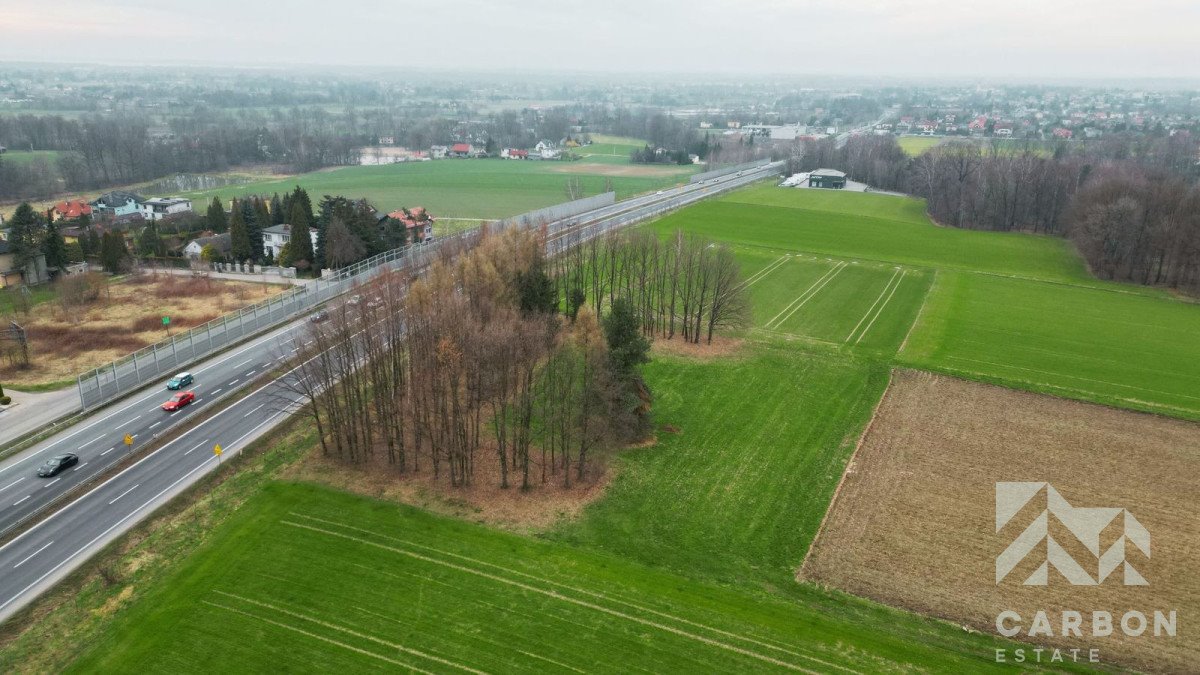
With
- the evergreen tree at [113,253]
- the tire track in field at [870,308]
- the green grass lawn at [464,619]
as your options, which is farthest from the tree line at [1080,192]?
the evergreen tree at [113,253]

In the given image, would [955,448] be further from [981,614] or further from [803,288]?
[803,288]

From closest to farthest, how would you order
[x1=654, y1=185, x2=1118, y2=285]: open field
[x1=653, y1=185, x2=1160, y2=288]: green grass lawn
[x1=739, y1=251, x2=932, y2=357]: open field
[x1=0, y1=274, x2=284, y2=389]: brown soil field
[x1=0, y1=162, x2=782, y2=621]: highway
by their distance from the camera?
[x1=0, y1=162, x2=782, y2=621]: highway < [x1=0, y1=274, x2=284, y2=389]: brown soil field < [x1=739, y1=251, x2=932, y2=357]: open field < [x1=653, y1=185, x2=1160, y2=288]: green grass lawn < [x1=654, y1=185, x2=1118, y2=285]: open field

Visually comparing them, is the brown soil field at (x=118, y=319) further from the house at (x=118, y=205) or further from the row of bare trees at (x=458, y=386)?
the house at (x=118, y=205)

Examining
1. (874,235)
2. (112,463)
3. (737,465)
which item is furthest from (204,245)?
(874,235)

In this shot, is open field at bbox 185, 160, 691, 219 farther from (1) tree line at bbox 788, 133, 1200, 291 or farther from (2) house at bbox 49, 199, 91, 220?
(1) tree line at bbox 788, 133, 1200, 291

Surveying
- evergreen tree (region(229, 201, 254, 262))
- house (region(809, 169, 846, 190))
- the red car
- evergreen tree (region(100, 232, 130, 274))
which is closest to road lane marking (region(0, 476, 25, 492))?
the red car

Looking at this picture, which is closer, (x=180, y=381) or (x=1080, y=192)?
(x=180, y=381)

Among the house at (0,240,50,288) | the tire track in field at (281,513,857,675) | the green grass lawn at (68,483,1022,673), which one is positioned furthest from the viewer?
the house at (0,240,50,288)

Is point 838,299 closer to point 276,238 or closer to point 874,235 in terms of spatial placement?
point 874,235
